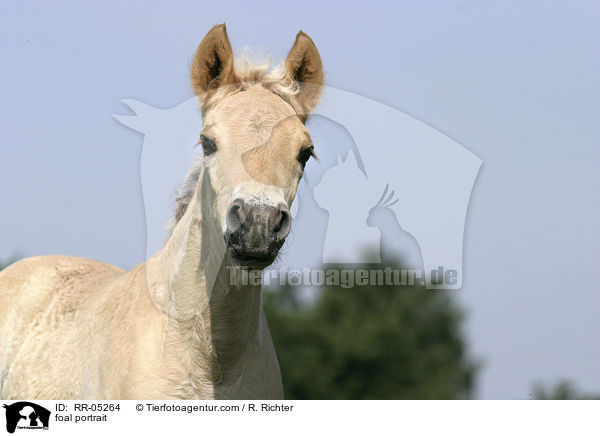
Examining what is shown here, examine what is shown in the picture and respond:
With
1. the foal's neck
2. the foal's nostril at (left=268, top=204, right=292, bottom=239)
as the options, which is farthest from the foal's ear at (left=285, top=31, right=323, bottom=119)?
the foal's nostril at (left=268, top=204, right=292, bottom=239)

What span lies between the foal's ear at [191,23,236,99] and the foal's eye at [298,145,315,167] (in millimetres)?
751

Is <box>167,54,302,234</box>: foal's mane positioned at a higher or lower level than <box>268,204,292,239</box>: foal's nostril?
higher

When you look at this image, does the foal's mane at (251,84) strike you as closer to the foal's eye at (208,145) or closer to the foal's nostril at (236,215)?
the foal's eye at (208,145)

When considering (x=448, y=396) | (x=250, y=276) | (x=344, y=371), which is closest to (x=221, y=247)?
(x=250, y=276)

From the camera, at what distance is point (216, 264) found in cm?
454

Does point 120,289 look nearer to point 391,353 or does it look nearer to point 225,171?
point 225,171

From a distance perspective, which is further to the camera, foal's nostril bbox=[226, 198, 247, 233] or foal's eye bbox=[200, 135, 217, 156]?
foal's eye bbox=[200, 135, 217, 156]

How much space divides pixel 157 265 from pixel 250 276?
0.81 meters

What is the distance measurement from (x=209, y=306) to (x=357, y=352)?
45775mm

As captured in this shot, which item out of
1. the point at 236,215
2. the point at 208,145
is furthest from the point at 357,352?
the point at 236,215

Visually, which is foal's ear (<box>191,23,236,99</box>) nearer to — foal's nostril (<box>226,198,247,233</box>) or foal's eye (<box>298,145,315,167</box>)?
foal's eye (<box>298,145,315,167</box>)

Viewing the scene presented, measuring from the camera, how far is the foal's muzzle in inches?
155

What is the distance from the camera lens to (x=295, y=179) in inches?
176
